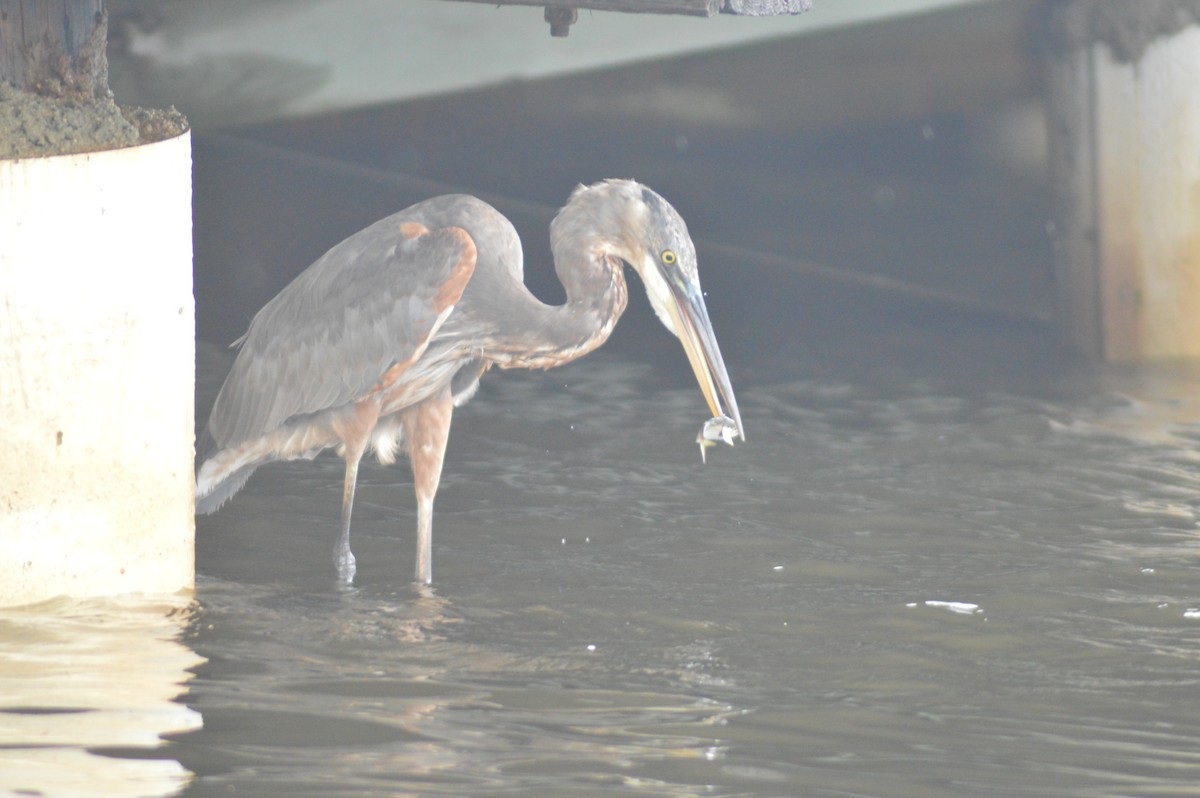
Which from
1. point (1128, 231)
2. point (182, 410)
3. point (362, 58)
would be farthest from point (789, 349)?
point (182, 410)

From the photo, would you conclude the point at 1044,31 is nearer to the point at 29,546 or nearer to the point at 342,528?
the point at 342,528

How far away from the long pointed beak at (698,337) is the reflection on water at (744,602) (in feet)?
2.58

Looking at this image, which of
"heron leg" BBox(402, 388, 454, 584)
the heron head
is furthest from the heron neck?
"heron leg" BBox(402, 388, 454, 584)

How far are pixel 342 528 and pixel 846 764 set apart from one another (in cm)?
259

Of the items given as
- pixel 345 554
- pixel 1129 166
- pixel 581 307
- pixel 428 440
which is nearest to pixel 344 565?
pixel 345 554

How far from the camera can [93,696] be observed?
Answer: 18.2 ft

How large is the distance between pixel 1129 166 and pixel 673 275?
15.5 ft

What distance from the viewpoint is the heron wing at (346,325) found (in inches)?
270

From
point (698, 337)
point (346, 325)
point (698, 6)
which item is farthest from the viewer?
point (346, 325)

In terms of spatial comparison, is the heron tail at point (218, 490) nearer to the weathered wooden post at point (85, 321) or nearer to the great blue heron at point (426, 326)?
the great blue heron at point (426, 326)

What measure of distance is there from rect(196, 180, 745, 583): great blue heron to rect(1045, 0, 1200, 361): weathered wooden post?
4.57 m

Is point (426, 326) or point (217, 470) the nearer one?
point (426, 326)

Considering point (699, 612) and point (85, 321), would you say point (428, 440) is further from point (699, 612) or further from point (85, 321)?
point (85, 321)

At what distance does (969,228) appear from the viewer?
13.0 m
